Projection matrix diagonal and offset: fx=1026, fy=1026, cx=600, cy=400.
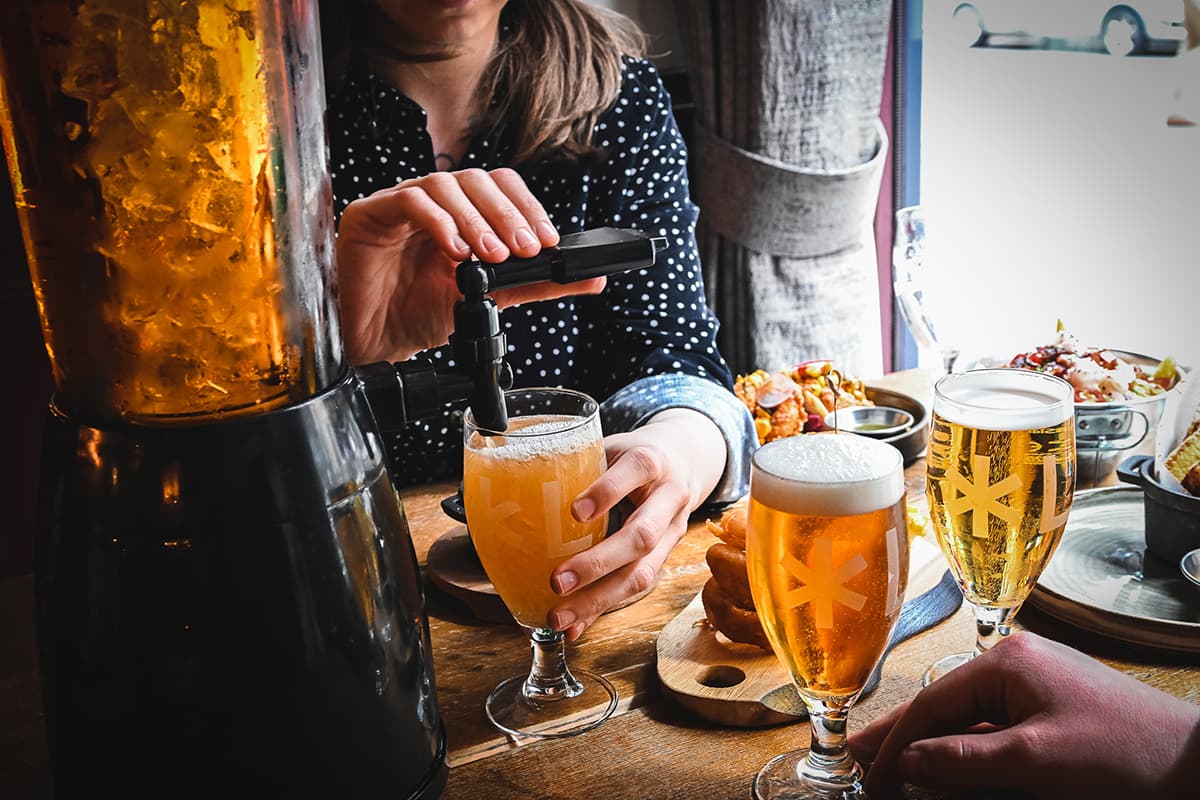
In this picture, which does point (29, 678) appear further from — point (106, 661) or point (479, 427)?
point (479, 427)

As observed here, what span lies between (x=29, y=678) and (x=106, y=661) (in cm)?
42

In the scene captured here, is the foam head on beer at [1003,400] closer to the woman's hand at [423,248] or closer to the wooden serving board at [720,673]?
the wooden serving board at [720,673]

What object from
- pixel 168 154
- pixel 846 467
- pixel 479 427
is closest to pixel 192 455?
pixel 168 154

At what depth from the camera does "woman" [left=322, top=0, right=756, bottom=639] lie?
143 cm

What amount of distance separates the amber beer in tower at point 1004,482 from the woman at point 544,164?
47 cm

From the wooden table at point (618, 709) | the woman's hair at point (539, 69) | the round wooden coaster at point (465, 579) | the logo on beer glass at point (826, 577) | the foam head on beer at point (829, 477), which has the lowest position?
the wooden table at point (618, 709)

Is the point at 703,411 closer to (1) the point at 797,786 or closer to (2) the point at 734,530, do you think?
(2) the point at 734,530

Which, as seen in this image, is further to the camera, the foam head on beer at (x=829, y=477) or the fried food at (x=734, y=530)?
the fried food at (x=734, y=530)

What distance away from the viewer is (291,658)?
0.70m

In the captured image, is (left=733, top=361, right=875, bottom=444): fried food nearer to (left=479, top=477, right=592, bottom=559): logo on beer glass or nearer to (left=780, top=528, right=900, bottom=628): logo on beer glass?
(left=479, top=477, right=592, bottom=559): logo on beer glass

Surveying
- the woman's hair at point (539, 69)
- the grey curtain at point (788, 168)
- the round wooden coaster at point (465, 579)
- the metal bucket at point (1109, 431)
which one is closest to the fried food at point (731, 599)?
the round wooden coaster at point (465, 579)

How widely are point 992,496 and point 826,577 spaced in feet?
0.69

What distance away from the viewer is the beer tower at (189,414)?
641mm

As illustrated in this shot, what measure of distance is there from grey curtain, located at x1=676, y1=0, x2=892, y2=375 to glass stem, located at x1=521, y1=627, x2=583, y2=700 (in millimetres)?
1939
